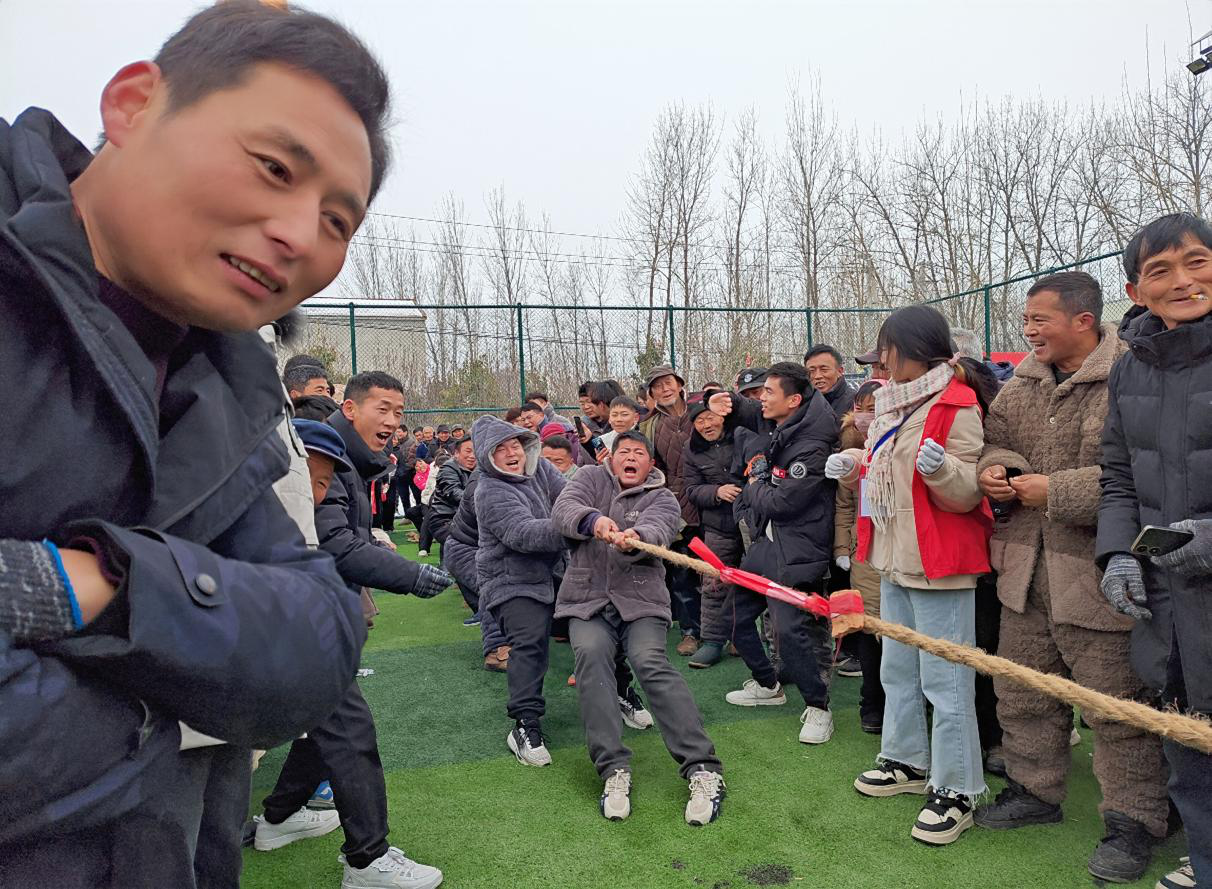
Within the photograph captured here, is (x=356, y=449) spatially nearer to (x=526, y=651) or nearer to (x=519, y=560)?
(x=519, y=560)

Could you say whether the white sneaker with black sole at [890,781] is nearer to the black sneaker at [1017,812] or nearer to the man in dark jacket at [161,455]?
the black sneaker at [1017,812]

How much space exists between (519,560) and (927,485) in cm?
222

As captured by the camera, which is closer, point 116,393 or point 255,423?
point 116,393

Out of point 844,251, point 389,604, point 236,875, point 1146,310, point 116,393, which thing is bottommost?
point 389,604

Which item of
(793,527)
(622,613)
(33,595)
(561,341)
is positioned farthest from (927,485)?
(561,341)

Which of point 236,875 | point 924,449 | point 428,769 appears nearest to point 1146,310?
point 924,449

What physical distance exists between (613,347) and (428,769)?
10585 millimetres

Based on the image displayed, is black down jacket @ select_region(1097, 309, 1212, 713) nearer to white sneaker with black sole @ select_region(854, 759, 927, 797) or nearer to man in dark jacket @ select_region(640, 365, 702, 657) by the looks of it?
white sneaker with black sole @ select_region(854, 759, 927, 797)

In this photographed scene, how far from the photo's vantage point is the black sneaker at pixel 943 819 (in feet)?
10.5

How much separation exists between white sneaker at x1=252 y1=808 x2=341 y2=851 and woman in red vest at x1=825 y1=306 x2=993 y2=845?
2.42 metres

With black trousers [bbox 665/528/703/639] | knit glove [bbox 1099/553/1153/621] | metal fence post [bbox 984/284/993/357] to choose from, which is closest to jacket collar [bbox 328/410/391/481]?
knit glove [bbox 1099/553/1153/621]

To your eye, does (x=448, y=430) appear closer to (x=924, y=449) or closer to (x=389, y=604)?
(x=389, y=604)

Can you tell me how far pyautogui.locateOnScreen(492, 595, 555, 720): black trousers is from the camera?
13.9 feet

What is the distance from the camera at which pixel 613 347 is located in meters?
14.0
